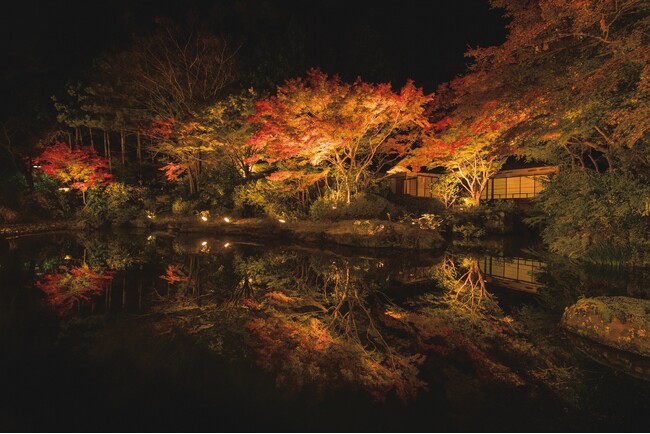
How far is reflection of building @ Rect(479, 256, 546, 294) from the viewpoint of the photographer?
7.16 m

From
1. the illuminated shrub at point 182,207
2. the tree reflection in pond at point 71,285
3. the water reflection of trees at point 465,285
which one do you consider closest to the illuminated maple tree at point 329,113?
the water reflection of trees at point 465,285

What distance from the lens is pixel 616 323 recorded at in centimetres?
406

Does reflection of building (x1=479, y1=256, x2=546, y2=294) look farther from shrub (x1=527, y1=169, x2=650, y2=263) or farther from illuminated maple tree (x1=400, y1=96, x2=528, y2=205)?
illuminated maple tree (x1=400, y1=96, x2=528, y2=205)

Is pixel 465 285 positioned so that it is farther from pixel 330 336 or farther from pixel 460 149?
pixel 460 149

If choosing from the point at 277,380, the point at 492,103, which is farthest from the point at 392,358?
the point at 492,103

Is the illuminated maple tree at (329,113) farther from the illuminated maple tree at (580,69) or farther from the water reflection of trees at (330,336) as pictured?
the water reflection of trees at (330,336)

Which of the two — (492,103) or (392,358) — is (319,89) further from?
(392,358)

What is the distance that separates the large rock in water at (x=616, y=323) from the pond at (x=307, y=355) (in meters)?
0.17

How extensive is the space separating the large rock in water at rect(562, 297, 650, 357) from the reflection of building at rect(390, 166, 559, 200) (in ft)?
51.0

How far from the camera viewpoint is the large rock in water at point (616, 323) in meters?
3.88

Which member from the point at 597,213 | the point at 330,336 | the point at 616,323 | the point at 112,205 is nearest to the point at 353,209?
the point at 597,213

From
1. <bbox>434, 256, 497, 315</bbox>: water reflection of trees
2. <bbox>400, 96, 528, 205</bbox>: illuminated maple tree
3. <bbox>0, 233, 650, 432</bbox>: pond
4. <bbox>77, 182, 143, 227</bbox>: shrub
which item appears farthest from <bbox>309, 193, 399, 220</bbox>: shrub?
<bbox>77, 182, 143, 227</bbox>: shrub

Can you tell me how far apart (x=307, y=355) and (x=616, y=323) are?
352 centimetres

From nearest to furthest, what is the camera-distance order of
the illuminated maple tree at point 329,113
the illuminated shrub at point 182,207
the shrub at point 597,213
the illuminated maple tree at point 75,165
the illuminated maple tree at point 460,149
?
the shrub at point 597,213
the illuminated maple tree at point 329,113
the illuminated maple tree at point 460,149
the illuminated maple tree at point 75,165
the illuminated shrub at point 182,207
